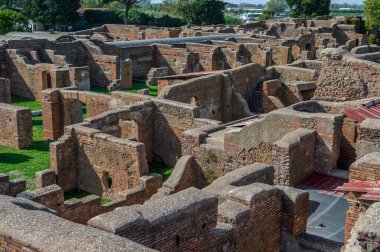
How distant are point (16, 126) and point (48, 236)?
53.9ft

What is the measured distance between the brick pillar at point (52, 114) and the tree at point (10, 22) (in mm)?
28647

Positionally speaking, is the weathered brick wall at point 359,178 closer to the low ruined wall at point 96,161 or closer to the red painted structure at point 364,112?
the red painted structure at point 364,112

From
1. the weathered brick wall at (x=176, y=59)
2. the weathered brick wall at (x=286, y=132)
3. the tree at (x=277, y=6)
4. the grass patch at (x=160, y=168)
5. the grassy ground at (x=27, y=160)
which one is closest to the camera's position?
the weathered brick wall at (x=286, y=132)

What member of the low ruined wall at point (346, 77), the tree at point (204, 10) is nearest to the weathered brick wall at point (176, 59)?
the low ruined wall at point (346, 77)

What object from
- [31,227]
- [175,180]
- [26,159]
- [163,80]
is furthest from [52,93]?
[31,227]

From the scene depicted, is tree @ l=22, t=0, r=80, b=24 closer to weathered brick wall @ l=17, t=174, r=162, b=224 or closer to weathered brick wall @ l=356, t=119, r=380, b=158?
weathered brick wall @ l=17, t=174, r=162, b=224

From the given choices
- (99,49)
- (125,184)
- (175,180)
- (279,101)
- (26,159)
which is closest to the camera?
(175,180)

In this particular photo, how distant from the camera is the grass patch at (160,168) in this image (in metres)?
19.3

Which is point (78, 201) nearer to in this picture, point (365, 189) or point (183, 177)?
point (183, 177)

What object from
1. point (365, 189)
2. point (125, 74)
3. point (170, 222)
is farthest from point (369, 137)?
point (125, 74)

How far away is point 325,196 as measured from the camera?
39.1 feet

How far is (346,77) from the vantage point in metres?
17.9

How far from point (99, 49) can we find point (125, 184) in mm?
19351

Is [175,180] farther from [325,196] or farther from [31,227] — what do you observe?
[31,227]
